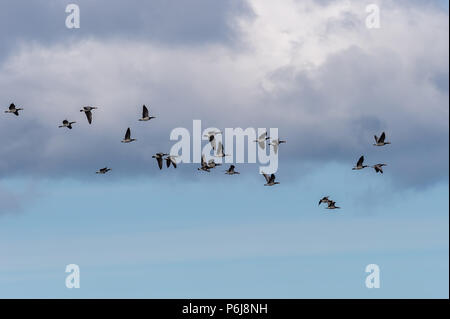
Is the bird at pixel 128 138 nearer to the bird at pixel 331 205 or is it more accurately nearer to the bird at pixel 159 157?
the bird at pixel 159 157

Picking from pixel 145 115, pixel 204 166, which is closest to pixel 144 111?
pixel 145 115

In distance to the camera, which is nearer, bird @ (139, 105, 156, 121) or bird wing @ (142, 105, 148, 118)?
bird @ (139, 105, 156, 121)

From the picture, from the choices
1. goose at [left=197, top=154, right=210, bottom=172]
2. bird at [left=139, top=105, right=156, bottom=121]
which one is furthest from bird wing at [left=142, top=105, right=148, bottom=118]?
goose at [left=197, top=154, right=210, bottom=172]

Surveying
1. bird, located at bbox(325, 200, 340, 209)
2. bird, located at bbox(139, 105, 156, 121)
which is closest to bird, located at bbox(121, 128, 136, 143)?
bird, located at bbox(139, 105, 156, 121)

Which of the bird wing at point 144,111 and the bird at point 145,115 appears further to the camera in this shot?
the bird wing at point 144,111

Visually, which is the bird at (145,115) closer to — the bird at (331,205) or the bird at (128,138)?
the bird at (128,138)

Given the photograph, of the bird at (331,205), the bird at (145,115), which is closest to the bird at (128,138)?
the bird at (145,115)

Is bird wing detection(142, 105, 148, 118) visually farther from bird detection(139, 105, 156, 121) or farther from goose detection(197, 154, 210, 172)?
goose detection(197, 154, 210, 172)

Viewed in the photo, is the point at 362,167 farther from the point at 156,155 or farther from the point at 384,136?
the point at 156,155

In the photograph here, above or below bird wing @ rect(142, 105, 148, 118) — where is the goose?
below

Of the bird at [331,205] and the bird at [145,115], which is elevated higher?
the bird at [145,115]

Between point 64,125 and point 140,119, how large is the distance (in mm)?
13638

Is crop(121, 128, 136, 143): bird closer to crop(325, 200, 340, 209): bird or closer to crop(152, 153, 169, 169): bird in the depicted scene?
crop(152, 153, 169, 169): bird
